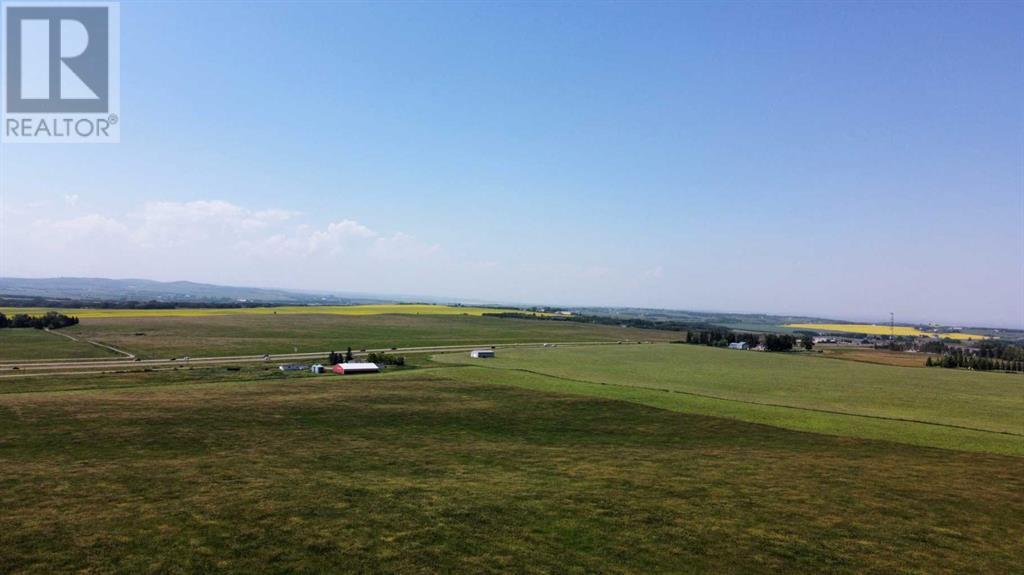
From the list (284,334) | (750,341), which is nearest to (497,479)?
(284,334)

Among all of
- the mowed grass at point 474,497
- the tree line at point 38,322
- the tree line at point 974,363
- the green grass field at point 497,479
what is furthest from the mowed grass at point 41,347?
the tree line at point 974,363

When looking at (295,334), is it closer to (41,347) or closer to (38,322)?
(41,347)

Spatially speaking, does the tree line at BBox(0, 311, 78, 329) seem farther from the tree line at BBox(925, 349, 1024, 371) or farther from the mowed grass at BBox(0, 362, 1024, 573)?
the tree line at BBox(925, 349, 1024, 371)

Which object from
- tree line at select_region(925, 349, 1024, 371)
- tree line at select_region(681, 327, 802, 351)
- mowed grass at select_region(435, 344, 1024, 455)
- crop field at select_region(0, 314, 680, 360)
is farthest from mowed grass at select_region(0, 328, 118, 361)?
tree line at select_region(925, 349, 1024, 371)

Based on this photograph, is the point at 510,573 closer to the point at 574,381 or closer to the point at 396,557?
the point at 396,557

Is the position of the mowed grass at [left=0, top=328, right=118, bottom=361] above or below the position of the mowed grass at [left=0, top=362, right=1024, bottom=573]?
below

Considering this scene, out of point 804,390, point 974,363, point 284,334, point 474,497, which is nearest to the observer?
point 474,497
